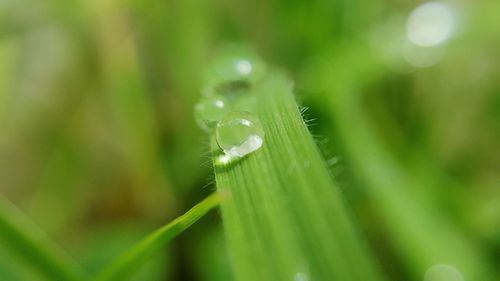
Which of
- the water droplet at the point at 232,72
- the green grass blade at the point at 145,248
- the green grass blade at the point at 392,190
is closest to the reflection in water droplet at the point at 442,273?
the green grass blade at the point at 392,190

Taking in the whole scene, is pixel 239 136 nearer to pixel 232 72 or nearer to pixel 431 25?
pixel 232 72

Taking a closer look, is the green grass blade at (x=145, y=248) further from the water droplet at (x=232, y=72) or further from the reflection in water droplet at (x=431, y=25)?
the reflection in water droplet at (x=431, y=25)

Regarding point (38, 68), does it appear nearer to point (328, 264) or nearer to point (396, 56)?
point (396, 56)

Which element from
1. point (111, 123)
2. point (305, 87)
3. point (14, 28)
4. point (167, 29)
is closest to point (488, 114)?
point (305, 87)

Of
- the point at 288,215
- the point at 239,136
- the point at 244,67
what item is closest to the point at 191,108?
the point at 244,67

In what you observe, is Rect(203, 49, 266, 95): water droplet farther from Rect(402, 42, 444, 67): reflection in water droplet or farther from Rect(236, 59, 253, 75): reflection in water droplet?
Rect(402, 42, 444, 67): reflection in water droplet

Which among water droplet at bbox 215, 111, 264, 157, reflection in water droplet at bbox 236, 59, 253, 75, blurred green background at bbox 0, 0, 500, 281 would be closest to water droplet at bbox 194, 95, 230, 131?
water droplet at bbox 215, 111, 264, 157
